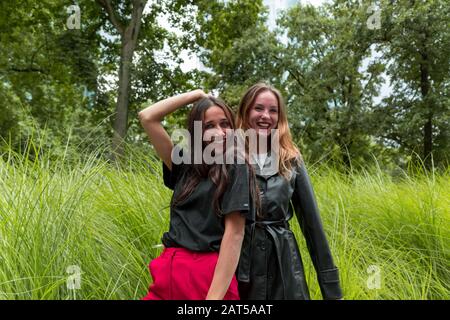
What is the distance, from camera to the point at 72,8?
14.4 metres

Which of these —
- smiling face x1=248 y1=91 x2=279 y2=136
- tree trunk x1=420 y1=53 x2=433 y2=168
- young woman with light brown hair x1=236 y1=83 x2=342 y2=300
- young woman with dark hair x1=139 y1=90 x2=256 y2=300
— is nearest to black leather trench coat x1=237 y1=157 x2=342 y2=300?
young woman with light brown hair x1=236 y1=83 x2=342 y2=300

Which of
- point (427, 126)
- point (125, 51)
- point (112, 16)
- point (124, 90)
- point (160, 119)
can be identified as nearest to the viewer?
Answer: point (160, 119)

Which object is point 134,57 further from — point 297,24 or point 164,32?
point 297,24

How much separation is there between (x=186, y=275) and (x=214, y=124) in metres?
0.54

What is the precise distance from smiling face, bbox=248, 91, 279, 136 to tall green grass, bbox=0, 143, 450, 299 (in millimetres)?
1065

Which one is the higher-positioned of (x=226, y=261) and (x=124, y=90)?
(x=124, y=90)

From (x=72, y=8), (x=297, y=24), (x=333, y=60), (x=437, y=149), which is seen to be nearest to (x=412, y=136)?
(x=437, y=149)

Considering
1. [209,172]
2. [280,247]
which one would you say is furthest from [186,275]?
[280,247]

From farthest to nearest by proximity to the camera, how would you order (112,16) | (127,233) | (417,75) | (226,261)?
1. (417,75)
2. (112,16)
3. (127,233)
4. (226,261)

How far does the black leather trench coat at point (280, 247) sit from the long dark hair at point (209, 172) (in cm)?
28

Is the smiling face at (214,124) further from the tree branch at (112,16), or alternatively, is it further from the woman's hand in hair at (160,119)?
the tree branch at (112,16)

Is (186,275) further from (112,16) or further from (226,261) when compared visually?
(112,16)

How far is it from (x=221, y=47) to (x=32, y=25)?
6053 mm

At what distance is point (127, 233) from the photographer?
313 centimetres
